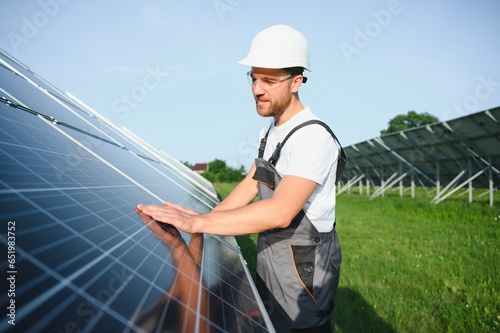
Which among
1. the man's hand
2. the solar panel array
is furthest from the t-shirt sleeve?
the solar panel array

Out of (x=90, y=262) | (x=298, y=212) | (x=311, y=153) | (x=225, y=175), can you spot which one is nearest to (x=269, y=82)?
(x=311, y=153)

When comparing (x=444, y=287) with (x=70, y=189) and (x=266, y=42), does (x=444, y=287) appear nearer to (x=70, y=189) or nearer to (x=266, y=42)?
(x=266, y=42)

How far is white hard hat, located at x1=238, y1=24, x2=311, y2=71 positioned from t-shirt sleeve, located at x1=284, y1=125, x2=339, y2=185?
425 millimetres

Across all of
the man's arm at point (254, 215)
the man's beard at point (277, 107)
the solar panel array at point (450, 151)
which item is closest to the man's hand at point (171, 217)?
the man's arm at point (254, 215)

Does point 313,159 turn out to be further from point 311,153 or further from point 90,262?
point 90,262

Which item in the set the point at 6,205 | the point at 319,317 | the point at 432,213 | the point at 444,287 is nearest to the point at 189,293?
the point at 6,205

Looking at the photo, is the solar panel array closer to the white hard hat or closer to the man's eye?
the white hard hat

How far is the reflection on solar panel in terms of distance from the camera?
2.68ft

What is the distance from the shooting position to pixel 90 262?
1.05 metres

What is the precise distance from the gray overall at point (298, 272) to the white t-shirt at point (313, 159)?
1.9 inches

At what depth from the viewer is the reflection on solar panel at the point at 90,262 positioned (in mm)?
818

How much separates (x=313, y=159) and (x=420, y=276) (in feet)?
13.1

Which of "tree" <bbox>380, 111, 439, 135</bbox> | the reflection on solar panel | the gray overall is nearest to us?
the reflection on solar panel

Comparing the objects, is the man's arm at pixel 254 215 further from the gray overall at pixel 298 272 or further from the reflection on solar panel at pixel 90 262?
the gray overall at pixel 298 272
